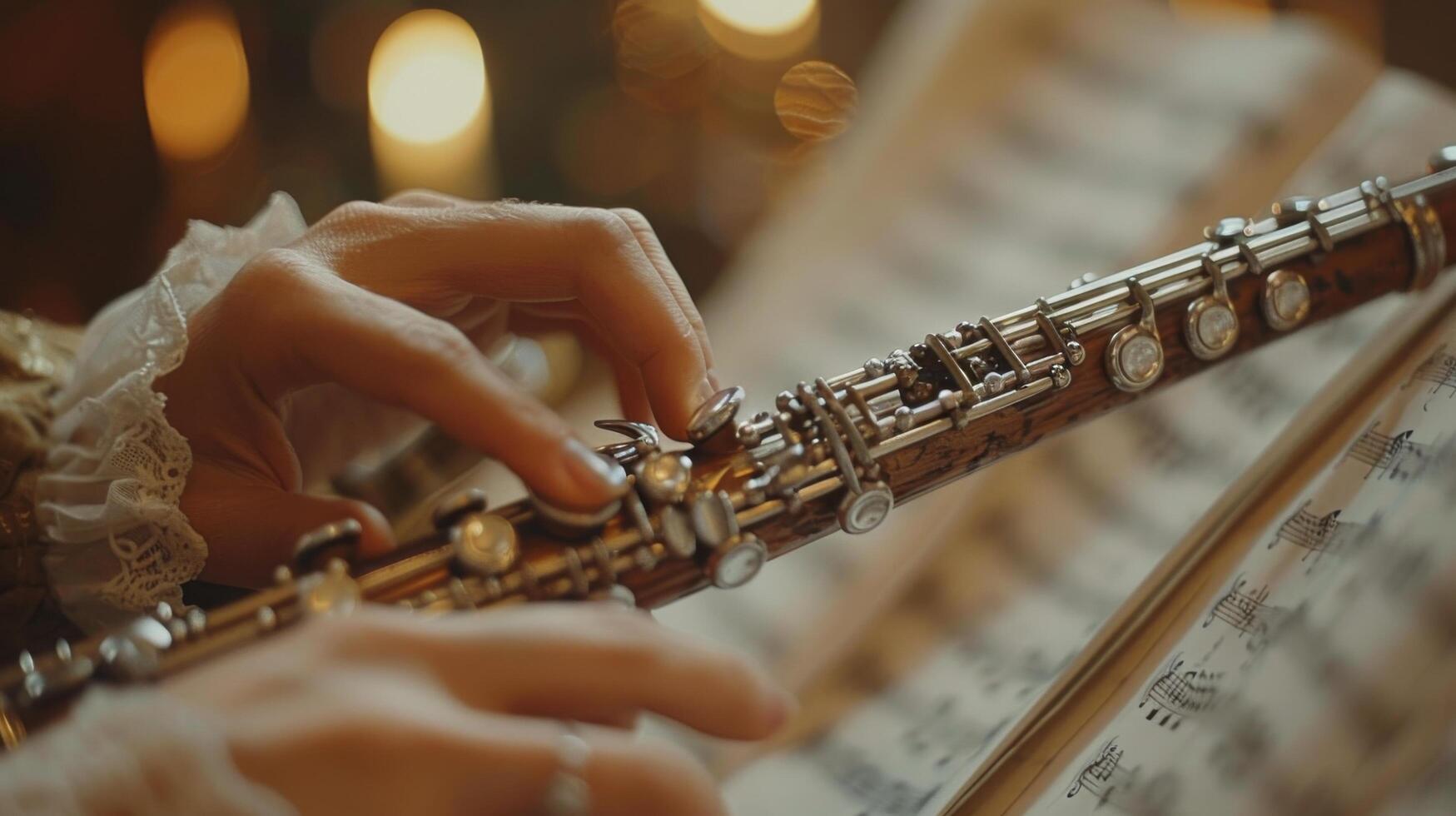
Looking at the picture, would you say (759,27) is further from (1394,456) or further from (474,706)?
(474,706)

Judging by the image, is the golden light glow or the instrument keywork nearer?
the instrument keywork

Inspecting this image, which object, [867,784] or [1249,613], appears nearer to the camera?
[1249,613]

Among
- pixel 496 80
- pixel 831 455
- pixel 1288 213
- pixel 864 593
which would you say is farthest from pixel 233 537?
pixel 496 80

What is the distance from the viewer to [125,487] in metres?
0.56

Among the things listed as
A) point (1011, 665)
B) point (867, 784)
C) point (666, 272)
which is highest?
point (666, 272)

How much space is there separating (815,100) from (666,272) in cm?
92

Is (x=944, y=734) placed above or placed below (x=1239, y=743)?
below

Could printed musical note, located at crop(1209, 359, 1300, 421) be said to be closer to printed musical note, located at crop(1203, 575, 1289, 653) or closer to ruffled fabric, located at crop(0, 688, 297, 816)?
printed musical note, located at crop(1203, 575, 1289, 653)

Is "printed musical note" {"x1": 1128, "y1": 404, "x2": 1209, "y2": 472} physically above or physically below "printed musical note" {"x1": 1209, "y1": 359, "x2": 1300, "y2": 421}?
below

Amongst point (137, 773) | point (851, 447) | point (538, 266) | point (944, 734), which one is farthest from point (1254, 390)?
point (137, 773)

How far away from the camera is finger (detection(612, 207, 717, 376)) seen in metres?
0.61

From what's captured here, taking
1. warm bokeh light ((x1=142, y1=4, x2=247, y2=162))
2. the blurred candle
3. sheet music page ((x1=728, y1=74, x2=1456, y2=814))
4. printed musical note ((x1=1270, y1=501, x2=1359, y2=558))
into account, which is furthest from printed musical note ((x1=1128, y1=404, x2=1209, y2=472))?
warm bokeh light ((x1=142, y1=4, x2=247, y2=162))

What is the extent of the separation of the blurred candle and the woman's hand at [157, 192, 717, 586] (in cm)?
85

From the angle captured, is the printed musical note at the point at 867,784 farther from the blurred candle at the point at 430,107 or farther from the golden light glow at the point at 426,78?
the golden light glow at the point at 426,78
